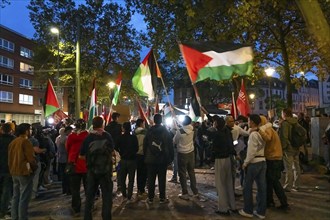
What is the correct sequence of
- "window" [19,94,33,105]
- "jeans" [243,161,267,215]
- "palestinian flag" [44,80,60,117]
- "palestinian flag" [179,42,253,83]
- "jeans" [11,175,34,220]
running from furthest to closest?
"window" [19,94,33,105], "palestinian flag" [44,80,60,117], "palestinian flag" [179,42,253,83], "jeans" [243,161,267,215], "jeans" [11,175,34,220]

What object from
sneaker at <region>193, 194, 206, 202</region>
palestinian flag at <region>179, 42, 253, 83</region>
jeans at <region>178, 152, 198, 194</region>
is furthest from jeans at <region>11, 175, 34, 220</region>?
palestinian flag at <region>179, 42, 253, 83</region>

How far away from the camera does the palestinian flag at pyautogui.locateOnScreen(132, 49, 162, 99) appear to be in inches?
388

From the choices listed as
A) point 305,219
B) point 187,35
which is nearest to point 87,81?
point 187,35

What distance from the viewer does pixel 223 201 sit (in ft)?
24.5

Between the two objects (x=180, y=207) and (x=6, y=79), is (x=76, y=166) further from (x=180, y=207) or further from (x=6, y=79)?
(x=6, y=79)

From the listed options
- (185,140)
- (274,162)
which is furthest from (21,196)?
(274,162)

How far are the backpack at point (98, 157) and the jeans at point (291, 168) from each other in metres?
5.12

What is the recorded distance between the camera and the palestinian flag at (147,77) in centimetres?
984

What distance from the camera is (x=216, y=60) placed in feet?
26.9

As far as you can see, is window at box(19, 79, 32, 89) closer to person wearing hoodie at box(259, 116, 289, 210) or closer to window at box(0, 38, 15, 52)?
window at box(0, 38, 15, 52)

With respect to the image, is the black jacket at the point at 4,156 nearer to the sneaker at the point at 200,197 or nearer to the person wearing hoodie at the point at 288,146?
the sneaker at the point at 200,197

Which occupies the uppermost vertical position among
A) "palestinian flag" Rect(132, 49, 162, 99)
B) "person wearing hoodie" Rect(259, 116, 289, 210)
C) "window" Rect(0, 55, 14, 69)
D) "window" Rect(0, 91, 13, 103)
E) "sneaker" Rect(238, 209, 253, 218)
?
"window" Rect(0, 55, 14, 69)

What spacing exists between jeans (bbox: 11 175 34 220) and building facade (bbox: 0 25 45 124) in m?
46.3

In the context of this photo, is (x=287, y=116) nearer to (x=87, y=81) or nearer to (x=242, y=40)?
(x=242, y=40)
